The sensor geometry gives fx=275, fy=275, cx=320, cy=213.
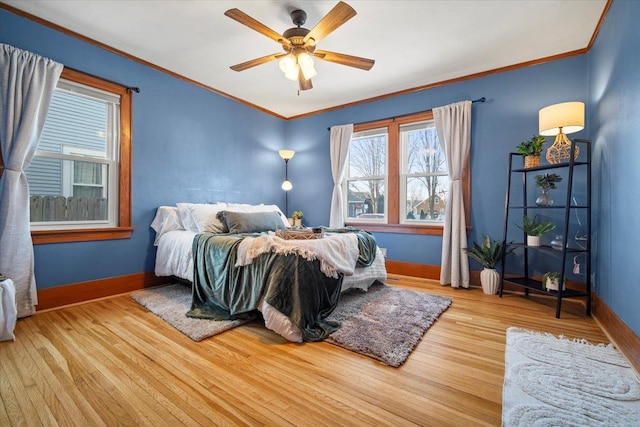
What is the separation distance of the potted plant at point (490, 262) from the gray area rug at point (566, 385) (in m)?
1.13

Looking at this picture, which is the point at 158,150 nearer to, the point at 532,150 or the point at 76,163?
the point at 76,163

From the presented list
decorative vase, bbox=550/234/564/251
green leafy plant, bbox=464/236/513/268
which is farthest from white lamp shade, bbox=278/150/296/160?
decorative vase, bbox=550/234/564/251

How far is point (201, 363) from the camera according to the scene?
66.4 inches

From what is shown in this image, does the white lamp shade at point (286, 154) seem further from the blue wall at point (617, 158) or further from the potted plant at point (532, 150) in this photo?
the blue wall at point (617, 158)

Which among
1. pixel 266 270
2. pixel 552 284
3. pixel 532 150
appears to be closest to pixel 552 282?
pixel 552 284

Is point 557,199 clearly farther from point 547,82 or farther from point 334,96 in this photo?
point 334,96

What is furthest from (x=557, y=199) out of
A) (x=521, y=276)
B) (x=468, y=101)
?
(x=468, y=101)

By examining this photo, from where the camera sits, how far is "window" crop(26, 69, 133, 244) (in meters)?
2.60

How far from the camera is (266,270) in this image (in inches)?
82.8

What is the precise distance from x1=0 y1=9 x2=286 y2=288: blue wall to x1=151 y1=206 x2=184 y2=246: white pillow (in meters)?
0.08

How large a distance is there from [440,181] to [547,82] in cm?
151

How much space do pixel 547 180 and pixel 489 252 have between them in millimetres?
923

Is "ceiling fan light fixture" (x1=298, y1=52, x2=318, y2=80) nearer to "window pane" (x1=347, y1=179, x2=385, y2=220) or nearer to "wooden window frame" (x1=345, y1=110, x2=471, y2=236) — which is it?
"wooden window frame" (x1=345, y1=110, x2=471, y2=236)

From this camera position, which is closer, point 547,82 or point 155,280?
point 547,82
